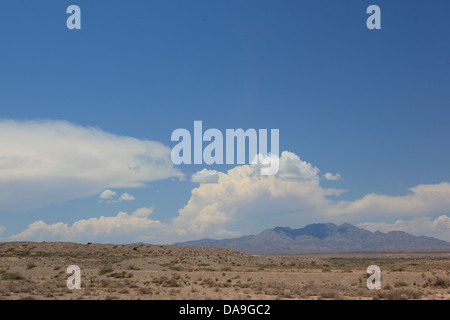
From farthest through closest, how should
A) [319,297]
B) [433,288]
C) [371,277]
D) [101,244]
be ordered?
[101,244], [371,277], [433,288], [319,297]

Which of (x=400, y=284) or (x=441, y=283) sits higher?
(x=441, y=283)

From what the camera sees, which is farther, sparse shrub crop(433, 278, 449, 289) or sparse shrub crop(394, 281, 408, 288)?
sparse shrub crop(394, 281, 408, 288)

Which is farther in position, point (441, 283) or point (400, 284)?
point (400, 284)

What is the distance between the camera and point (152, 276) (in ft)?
154

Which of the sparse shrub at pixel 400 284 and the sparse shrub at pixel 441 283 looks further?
the sparse shrub at pixel 400 284
